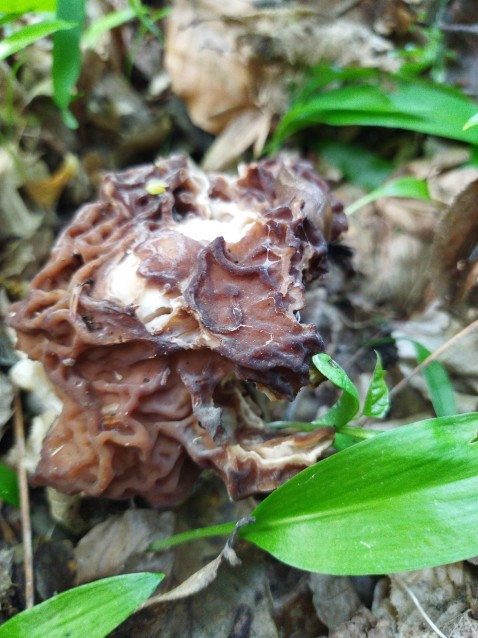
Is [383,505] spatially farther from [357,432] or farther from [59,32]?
[59,32]

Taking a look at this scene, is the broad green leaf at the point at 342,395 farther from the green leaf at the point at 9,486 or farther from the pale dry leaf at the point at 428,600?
the green leaf at the point at 9,486

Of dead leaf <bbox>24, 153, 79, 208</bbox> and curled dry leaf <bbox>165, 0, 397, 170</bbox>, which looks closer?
dead leaf <bbox>24, 153, 79, 208</bbox>

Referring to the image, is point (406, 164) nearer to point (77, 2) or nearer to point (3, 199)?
point (77, 2)

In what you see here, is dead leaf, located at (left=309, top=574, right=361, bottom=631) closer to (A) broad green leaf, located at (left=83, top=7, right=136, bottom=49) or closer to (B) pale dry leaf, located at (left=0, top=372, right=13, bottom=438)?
Result: (B) pale dry leaf, located at (left=0, top=372, right=13, bottom=438)

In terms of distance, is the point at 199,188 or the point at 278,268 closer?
the point at 278,268

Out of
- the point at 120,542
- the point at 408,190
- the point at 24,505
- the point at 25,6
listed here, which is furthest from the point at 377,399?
the point at 25,6

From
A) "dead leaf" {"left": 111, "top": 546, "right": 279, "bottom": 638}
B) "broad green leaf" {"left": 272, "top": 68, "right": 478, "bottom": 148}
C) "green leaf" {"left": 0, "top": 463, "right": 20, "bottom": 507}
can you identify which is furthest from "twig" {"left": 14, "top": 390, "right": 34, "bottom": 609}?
"broad green leaf" {"left": 272, "top": 68, "right": 478, "bottom": 148}

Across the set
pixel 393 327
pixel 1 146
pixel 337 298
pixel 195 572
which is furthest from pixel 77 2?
pixel 195 572

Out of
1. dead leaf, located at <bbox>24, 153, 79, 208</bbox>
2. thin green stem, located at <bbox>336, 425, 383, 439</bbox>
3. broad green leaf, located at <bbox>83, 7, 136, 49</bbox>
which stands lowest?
thin green stem, located at <bbox>336, 425, 383, 439</bbox>
